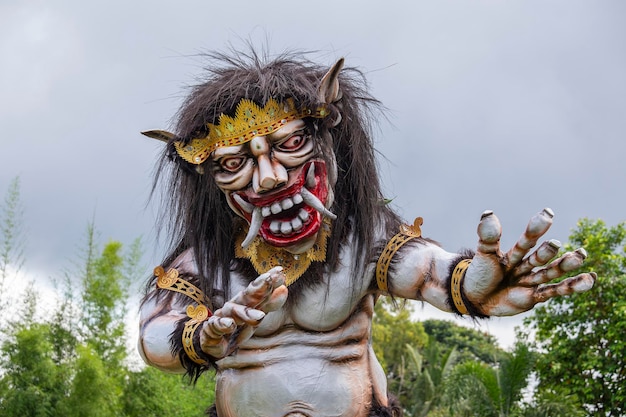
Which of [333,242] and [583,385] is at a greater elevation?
[583,385]

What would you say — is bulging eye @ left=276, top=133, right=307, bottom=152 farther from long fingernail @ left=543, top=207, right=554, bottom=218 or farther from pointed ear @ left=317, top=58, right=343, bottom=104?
long fingernail @ left=543, top=207, right=554, bottom=218

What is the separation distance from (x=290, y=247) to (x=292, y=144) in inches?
13.1

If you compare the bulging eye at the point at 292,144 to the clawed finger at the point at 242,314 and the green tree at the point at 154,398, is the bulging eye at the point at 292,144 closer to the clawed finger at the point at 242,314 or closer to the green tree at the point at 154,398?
the clawed finger at the point at 242,314

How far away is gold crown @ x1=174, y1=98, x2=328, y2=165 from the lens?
297 centimetres

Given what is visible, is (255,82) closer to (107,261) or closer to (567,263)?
(567,263)

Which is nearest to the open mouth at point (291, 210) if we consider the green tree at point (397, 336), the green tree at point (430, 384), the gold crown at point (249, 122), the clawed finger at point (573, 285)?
the gold crown at point (249, 122)

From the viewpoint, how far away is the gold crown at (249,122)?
9.75ft

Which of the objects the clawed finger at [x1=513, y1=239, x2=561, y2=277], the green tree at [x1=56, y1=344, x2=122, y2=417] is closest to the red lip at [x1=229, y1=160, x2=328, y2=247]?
the clawed finger at [x1=513, y1=239, x2=561, y2=277]

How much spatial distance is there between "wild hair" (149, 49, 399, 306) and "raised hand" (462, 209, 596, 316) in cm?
48

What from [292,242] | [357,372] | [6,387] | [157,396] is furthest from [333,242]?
[157,396]

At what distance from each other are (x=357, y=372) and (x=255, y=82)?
103 centimetres

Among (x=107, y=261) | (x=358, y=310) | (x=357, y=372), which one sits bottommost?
(x=357, y=372)

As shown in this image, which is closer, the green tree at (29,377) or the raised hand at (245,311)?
the raised hand at (245,311)

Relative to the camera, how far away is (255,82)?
10.0 feet
